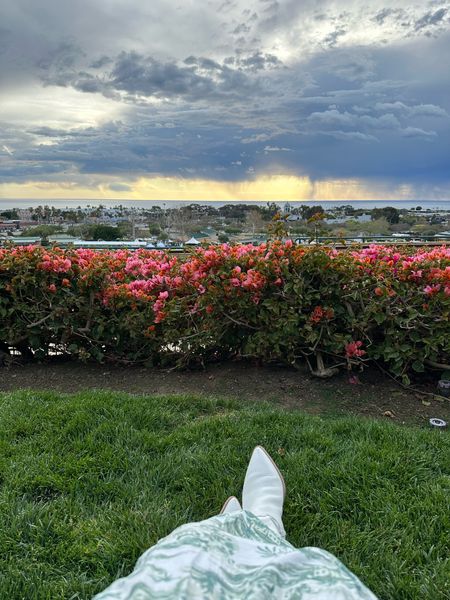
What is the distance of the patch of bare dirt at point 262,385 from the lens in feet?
8.91

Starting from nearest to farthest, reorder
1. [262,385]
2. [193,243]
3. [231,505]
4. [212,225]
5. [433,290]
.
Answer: [231,505] < [433,290] < [262,385] < [193,243] < [212,225]

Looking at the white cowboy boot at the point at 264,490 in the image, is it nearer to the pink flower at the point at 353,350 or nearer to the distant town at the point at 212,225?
the pink flower at the point at 353,350

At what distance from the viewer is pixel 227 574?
96 cm

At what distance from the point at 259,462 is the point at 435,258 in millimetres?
1884

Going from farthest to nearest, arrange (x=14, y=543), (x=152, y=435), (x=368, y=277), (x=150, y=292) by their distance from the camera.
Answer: (x=150, y=292), (x=368, y=277), (x=152, y=435), (x=14, y=543)

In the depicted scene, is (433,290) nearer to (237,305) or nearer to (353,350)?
(353,350)

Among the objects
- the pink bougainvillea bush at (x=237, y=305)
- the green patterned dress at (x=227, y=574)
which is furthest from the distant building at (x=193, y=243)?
the green patterned dress at (x=227, y=574)

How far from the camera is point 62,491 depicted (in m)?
1.86

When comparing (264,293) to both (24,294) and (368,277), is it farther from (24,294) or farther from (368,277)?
(24,294)

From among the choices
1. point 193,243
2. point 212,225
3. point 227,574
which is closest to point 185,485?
point 227,574

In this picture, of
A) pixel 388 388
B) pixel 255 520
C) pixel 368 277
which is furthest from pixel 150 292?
pixel 255 520

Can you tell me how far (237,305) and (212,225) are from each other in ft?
5.25

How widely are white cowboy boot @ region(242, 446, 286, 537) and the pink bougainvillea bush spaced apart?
1.17m

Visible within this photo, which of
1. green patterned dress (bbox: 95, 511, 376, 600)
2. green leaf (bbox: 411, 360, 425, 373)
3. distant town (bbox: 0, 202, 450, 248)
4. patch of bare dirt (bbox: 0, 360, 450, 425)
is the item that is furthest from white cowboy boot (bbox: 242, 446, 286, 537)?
distant town (bbox: 0, 202, 450, 248)
